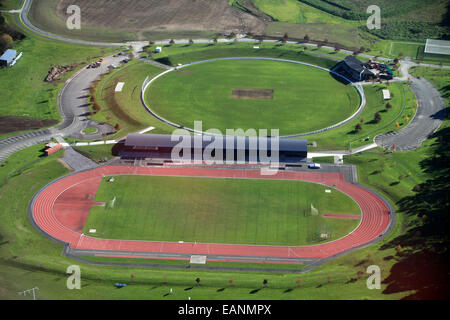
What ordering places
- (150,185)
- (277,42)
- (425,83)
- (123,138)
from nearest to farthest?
(150,185)
(123,138)
(425,83)
(277,42)

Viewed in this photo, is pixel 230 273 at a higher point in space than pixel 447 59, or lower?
lower

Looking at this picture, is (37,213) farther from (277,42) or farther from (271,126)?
(277,42)

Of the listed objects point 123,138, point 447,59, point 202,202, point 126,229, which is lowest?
point 126,229

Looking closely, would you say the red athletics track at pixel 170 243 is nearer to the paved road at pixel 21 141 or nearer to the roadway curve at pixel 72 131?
the paved road at pixel 21 141

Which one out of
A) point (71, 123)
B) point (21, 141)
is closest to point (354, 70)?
point (71, 123)

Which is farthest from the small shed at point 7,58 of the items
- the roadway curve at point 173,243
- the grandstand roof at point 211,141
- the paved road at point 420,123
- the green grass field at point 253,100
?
the paved road at point 420,123
